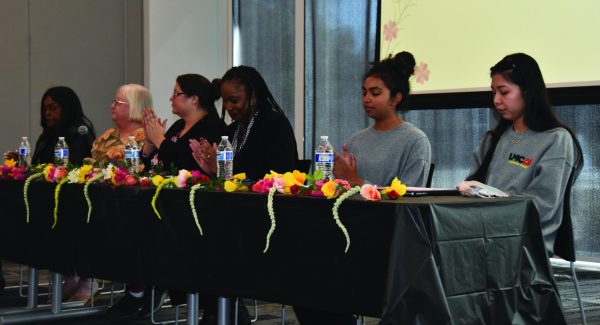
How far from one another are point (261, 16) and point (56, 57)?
5.63 ft

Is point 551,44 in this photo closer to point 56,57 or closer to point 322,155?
point 322,155

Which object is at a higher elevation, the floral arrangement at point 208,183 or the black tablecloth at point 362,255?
the floral arrangement at point 208,183

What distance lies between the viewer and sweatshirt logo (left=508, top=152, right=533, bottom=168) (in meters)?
3.09

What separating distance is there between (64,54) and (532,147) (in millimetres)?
4923

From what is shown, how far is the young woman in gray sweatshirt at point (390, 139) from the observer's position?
349cm

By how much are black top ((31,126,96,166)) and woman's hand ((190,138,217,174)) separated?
5.17ft

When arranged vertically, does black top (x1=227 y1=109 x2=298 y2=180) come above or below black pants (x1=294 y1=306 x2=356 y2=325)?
above

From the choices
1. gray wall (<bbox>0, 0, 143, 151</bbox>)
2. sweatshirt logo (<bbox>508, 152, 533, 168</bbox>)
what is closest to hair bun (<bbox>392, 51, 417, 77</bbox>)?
sweatshirt logo (<bbox>508, 152, 533, 168</bbox>)

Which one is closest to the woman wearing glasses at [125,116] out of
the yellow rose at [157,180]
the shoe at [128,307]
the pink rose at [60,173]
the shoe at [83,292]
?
the shoe at [83,292]

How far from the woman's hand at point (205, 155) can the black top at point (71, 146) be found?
1.58 meters

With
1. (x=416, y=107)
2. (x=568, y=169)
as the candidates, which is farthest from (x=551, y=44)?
(x=568, y=169)

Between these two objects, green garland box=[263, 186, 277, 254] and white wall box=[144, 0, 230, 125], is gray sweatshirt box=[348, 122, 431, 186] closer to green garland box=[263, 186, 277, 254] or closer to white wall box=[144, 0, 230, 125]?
green garland box=[263, 186, 277, 254]

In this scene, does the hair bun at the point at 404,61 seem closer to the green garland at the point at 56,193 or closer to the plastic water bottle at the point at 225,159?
the plastic water bottle at the point at 225,159

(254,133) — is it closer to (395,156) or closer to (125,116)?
(395,156)
